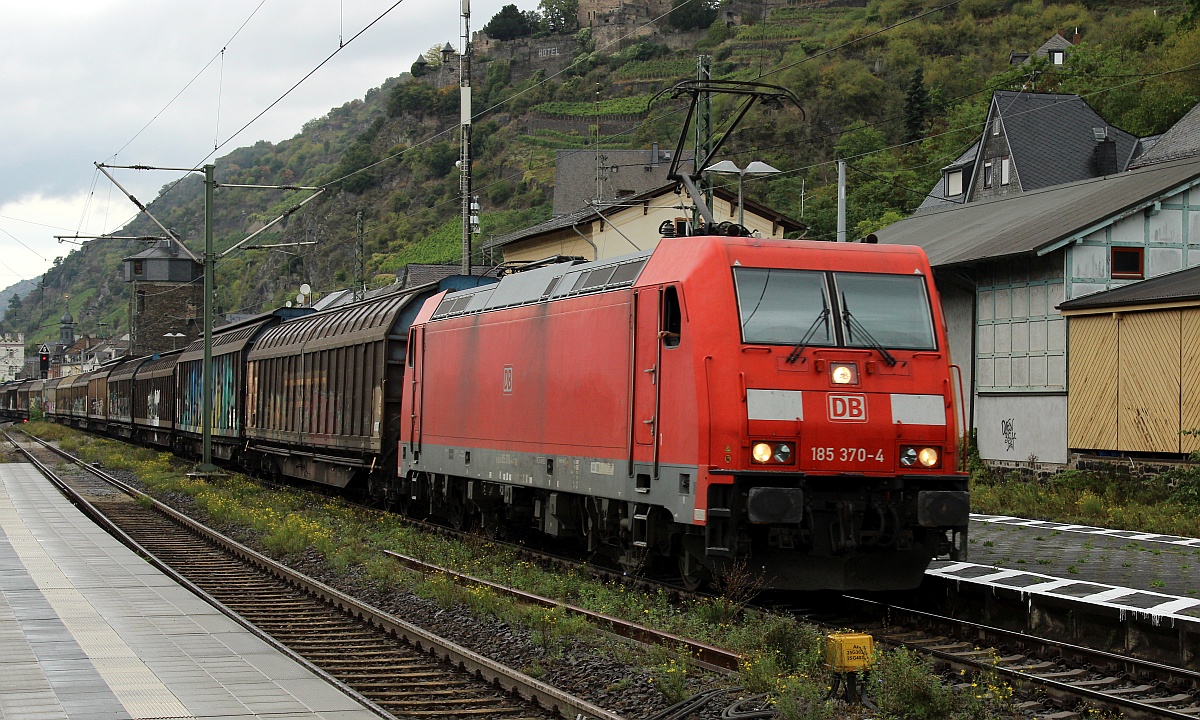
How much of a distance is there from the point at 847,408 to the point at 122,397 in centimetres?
5186

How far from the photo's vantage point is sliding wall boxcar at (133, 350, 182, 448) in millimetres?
44469

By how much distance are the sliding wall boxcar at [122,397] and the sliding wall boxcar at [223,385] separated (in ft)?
47.7

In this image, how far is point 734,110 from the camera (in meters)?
106

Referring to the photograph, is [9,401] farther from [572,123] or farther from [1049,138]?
[1049,138]

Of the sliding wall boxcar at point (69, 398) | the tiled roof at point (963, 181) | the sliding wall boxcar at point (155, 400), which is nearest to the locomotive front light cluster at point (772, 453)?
the sliding wall boxcar at point (155, 400)

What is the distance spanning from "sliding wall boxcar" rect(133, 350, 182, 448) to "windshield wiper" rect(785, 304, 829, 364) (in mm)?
35530

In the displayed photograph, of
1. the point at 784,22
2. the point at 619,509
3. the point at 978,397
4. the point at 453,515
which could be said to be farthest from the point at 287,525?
the point at 784,22

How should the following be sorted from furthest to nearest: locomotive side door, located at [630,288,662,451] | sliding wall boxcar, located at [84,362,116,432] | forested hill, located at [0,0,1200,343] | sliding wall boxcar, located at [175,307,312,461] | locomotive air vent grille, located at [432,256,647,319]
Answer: forested hill, located at [0,0,1200,343] < sliding wall boxcar, located at [84,362,116,432] < sliding wall boxcar, located at [175,307,312,461] < locomotive air vent grille, located at [432,256,647,319] < locomotive side door, located at [630,288,662,451]

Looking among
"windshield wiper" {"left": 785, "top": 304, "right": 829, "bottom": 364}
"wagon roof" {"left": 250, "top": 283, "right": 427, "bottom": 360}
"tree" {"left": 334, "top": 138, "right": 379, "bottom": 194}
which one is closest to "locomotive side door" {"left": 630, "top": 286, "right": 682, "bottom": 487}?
"windshield wiper" {"left": 785, "top": 304, "right": 829, "bottom": 364}

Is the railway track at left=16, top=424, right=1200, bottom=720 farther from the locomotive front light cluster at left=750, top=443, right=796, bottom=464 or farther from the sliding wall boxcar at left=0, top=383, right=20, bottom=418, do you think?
the sliding wall boxcar at left=0, top=383, right=20, bottom=418

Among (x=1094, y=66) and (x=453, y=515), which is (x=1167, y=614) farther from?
(x=1094, y=66)

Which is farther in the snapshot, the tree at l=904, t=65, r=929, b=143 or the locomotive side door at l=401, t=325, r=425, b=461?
the tree at l=904, t=65, r=929, b=143

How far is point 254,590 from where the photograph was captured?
14258 mm

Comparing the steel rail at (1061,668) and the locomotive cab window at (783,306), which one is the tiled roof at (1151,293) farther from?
the steel rail at (1061,668)
